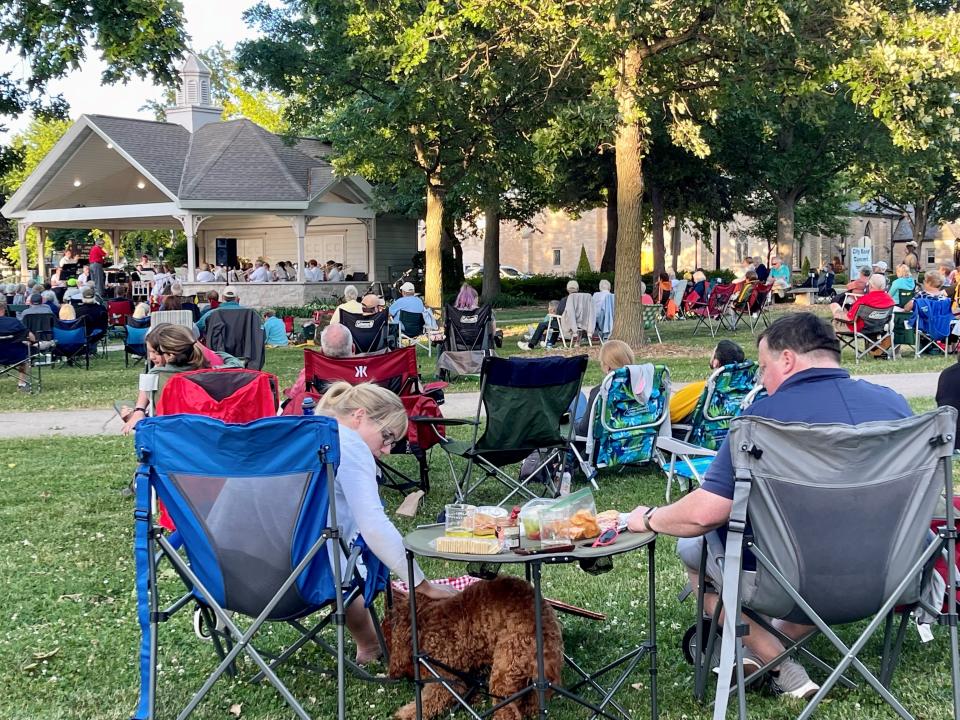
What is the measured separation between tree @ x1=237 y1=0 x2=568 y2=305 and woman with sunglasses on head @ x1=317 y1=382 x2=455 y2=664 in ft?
38.3

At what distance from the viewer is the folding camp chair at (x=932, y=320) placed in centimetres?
1445

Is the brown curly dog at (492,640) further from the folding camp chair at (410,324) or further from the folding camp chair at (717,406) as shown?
the folding camp chair at (410,324)

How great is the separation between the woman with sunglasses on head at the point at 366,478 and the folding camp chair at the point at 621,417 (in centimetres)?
309

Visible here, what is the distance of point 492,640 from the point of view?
11.7ft

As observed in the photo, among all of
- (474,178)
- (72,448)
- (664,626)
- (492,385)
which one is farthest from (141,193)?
(664,626)

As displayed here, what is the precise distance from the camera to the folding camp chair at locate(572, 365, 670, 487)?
6.89 metres

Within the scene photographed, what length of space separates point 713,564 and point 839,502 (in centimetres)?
54

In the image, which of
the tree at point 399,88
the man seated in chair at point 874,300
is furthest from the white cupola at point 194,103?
the man seated in chair at point 874,300

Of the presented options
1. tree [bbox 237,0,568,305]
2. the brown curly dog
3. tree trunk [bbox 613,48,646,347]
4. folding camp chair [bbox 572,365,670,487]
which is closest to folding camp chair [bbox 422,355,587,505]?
folding camp chair [bbox 572,365,670,487]

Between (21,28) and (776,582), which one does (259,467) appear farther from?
(21,28)

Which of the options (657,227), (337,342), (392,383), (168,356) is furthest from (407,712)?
(657,227)

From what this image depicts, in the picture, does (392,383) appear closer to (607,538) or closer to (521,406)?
(521,406)

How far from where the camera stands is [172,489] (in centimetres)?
347

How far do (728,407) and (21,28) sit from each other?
1261cm
